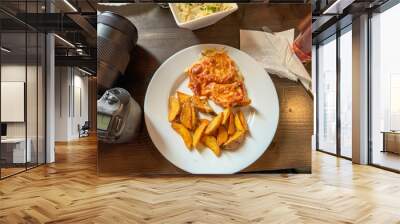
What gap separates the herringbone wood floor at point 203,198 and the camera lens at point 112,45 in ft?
5.08

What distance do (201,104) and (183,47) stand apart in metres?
0.90

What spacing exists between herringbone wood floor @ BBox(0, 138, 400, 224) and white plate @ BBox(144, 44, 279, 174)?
253mm

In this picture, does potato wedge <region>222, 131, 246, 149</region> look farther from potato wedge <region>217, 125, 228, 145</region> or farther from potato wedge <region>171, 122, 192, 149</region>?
potato wedge <region>171, 122, 192, 149</region>

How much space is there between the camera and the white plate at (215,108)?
5.40 m

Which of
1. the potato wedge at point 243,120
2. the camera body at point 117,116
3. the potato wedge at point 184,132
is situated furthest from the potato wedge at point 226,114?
the camera body at point 117,116

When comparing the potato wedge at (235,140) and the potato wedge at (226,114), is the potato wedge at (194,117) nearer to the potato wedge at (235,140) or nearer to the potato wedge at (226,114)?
the potato wedge at (226,114)

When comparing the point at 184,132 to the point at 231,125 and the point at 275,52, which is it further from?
the point at 275,52

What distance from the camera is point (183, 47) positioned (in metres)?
5.52

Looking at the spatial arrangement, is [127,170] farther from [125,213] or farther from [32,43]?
[32,43]

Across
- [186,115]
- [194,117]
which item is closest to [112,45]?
[186,115]

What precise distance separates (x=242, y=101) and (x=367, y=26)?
3.32 meters

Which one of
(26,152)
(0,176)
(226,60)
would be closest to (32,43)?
(26,152)

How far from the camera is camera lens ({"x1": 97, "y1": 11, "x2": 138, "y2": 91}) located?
17.1 feet

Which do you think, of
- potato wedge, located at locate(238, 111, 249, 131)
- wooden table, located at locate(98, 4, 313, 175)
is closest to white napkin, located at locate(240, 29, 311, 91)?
wooden table, located at locate(98, 4, 313, 175)
